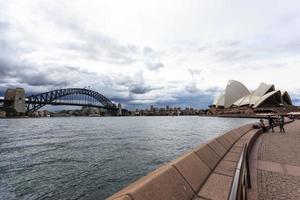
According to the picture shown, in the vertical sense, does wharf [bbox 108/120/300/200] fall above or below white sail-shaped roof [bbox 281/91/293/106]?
below

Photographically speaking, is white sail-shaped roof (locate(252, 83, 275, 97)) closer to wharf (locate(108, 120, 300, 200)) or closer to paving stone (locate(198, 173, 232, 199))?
wharf (locate(108, 120, 300, 200))

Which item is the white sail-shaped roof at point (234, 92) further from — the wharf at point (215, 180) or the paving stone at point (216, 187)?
the paving stone at point (216, 187)

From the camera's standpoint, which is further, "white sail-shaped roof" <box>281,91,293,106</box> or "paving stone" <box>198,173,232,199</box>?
"white sail-shaped roof" <box>281,91,293,106</box>

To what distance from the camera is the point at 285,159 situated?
6.42 m

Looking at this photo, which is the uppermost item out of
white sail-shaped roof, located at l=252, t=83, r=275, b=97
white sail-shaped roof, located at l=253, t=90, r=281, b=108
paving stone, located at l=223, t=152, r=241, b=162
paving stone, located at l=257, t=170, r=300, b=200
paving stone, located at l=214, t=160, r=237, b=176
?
white sail-shaped roof, located at l=252, t=83, r=275, b=97

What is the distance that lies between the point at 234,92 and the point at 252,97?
11236 mm

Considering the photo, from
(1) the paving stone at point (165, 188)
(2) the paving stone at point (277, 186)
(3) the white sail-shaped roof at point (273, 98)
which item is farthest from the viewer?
(3) the white sail-shaped roof at point (273, 98)

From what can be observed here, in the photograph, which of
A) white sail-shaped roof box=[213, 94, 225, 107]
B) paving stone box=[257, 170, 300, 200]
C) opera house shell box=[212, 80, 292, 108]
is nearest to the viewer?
paving stone box=[257, 170, 300, 200]

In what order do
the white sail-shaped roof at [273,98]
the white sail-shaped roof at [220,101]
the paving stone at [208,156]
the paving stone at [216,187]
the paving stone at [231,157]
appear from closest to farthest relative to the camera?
the paving stone at [216,187] → the paving stone at [208,156] → the paving stone at [231,157] → the white sail-shaped roof at [273,98] → the white sail-shaped roof at [220,101]

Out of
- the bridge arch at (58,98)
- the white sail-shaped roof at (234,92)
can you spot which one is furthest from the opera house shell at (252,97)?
the bridge arch at (58,98)

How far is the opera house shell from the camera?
9087 centimetres

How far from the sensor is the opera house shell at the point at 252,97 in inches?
3578

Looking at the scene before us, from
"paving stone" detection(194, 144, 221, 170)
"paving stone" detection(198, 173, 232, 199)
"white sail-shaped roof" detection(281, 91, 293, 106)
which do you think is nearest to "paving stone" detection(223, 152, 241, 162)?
"paving stone" detection(194, 144, 221, 170)

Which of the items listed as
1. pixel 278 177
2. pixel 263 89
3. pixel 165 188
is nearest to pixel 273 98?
pixel 263 89
